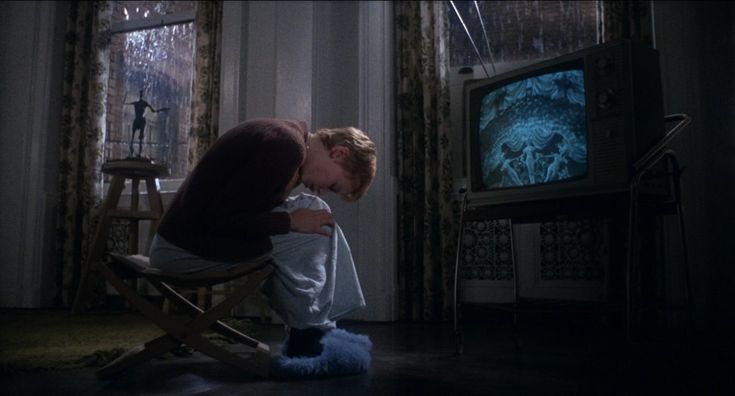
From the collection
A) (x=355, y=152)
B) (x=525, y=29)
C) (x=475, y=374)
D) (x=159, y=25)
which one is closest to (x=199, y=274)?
(x=355, y=152)

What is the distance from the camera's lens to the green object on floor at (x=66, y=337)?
5.05 feet

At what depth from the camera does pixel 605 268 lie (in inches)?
103

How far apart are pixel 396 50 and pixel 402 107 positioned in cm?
35

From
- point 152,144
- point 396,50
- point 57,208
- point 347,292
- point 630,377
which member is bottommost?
point 630,377

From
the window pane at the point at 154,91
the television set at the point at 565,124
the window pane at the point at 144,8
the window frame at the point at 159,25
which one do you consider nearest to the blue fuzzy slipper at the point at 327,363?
the television set at the point at 565,124

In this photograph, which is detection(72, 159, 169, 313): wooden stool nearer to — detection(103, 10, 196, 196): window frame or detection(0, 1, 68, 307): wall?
detection(103, 10, 196, 196): window frame

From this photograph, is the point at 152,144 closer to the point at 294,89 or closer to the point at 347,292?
the point at 294,89

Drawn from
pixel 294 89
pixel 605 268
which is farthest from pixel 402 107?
pixel 605 268

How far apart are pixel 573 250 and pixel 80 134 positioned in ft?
10.6

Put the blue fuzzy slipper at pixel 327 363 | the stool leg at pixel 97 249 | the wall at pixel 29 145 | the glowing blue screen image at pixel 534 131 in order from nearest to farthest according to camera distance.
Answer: the blue fuzzy slipper at pixel 327 363
the glowing blue screen image at pixel 534 131
the stool leg at pixel 97 249
the wall at pixel 29 145

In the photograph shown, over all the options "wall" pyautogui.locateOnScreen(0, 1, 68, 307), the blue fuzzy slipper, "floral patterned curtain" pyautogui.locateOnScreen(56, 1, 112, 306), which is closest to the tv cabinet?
the blue fuzzy slipper

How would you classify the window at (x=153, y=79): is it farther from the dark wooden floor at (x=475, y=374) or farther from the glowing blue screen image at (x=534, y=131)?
the glowing blue screen image at (x=534, y=131)

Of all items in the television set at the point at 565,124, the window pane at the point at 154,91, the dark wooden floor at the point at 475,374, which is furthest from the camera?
the window pane at the point at 154,91

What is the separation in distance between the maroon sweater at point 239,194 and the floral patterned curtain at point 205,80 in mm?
2056
